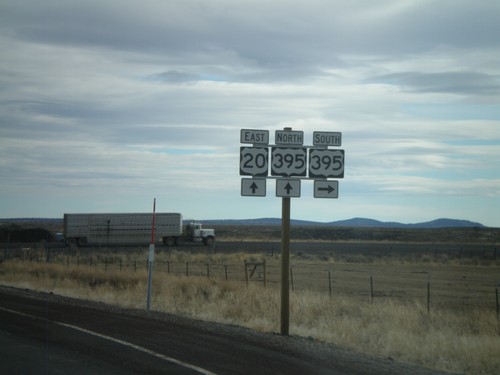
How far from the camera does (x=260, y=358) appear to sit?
392 inches

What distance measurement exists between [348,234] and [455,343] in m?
122

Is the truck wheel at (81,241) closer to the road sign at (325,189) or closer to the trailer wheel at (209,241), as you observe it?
Result: the trailer wheel at (209,241)

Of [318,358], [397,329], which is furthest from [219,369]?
[397,329]

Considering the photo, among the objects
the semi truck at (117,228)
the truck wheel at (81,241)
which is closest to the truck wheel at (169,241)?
the semi truck at (117,228)

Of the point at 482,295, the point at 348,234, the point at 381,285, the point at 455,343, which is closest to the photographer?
the point at 455,343

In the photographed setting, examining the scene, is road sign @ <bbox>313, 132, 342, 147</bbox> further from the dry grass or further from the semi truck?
the semi truck

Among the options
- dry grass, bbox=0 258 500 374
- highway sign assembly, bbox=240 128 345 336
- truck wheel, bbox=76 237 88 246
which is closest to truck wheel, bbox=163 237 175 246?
truck wheel, bbox=76 237 88 246

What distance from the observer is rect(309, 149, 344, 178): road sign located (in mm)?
13898

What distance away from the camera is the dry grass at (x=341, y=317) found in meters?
11.4

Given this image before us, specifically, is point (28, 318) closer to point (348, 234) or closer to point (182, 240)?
point (182, 240)

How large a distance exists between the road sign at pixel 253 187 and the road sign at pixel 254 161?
0.48 ft

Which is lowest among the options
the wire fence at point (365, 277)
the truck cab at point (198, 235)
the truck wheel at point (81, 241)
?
the wire fence at point (365, 277)

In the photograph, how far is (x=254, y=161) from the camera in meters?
13.7

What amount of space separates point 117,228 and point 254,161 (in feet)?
199
